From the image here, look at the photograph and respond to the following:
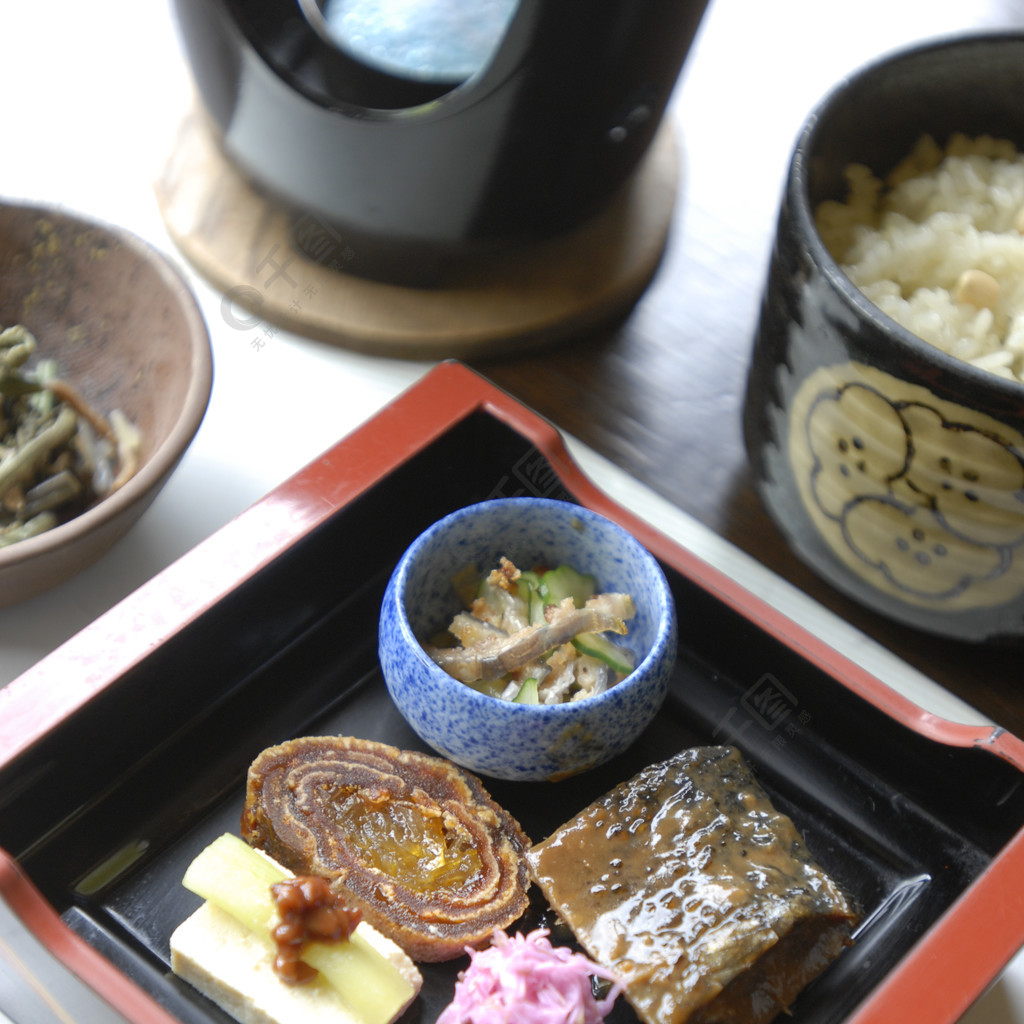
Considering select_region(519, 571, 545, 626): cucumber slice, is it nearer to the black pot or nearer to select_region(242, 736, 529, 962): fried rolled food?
select_region(242, 736, 529, 962): fried rolled food

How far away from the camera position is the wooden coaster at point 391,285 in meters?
1.08

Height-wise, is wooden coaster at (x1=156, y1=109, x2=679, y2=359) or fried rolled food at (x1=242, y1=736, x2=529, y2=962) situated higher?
wooden coaster at (x1=156, y1=109, x2=679, y2=359)

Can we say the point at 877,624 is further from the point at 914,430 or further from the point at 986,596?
the point at 914,430

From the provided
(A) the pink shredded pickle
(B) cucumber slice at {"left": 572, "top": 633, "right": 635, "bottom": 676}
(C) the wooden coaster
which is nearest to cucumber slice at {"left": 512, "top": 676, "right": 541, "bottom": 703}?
(B) cucumber slice at {"left": 572, "top": 633, "right": 635, "bottom": 676}

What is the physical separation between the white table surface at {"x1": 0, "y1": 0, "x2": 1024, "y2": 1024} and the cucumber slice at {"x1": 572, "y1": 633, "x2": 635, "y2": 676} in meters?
0.20

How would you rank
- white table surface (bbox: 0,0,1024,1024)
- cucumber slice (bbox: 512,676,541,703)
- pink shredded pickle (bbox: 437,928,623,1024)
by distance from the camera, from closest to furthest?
1. pink shredded pickle (bbox: 437,928,623,1024)
2. cucumber slice (bbox: 512,676,541,703)
3. white table surface (bbox: 0,0,1024,1024)

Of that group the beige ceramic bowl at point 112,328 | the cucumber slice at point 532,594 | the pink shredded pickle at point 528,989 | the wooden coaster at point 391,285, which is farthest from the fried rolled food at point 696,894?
the wooden coaster at point 391,285

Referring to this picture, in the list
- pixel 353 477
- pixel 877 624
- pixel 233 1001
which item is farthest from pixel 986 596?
pixel 233 1001

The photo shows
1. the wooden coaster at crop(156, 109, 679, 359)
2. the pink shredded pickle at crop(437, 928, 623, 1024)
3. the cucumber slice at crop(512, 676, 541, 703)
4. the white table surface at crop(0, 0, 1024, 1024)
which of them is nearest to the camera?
the pink shredded pickle at crop(437, 928, 623, 1024)

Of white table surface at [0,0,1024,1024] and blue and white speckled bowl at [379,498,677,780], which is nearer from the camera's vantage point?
blue and white speckled bowl at [379,498,677,780]

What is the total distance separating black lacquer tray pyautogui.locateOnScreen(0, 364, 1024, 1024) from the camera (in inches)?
25.8

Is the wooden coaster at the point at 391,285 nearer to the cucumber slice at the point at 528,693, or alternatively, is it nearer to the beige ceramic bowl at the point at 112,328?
the beige ceramic bowl at the point at 112,328

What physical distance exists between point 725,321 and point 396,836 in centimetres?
65

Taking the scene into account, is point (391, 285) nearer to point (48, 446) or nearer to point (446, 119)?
point (446, 119)
